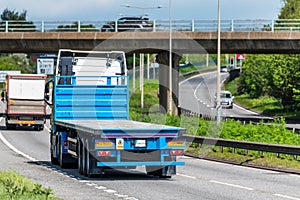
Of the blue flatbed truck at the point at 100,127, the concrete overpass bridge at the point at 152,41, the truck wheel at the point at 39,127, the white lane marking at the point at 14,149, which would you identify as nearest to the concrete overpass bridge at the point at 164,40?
the concrete overpass bridge at the point at 152,41

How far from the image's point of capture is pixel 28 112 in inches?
2020

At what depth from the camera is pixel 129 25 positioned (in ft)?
205

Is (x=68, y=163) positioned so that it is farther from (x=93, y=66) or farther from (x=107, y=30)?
(x=107, y=30)

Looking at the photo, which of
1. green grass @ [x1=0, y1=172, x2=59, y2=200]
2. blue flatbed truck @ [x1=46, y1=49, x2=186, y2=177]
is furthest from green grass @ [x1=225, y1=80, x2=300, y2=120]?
green grass @ [x1=0, y1=172, x2=59, y2=200]

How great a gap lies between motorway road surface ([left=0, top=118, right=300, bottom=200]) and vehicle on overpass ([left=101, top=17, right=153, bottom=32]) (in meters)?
33.0

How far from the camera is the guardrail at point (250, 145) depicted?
1023 inches

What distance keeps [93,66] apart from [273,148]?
20.4ft

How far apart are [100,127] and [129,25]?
4120cm

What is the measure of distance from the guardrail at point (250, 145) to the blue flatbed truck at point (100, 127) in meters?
4.41

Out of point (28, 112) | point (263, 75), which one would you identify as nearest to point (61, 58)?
point (28, 112)

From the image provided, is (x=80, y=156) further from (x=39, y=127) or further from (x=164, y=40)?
(x=164, y=40)

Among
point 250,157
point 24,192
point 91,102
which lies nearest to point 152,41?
point 250,157

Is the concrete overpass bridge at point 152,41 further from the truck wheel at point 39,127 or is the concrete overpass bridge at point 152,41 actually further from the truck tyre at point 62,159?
the truck tyre at point 62,159

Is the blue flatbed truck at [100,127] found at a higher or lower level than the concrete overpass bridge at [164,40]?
lower
